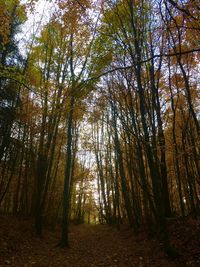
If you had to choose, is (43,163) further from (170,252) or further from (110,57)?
(170,252)

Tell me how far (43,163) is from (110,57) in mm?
6761

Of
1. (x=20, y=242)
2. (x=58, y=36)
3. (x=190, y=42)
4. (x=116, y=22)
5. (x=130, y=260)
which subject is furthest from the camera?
(x=58, y=36)

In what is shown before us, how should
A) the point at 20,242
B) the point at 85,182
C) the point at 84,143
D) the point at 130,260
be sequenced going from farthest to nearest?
the point at 85,182
the point at 84,143
the point at 20,242
the point at 130,260

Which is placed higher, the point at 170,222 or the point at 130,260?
the point at 170,222

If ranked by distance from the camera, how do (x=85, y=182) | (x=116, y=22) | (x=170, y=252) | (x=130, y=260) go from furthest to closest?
(x=85, y=182), (x=116, y=22), (x=130, y=260), (x=170, y=252)

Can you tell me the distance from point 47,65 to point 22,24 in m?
3.09

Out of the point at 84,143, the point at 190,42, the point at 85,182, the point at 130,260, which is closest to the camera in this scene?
the point at 130,260

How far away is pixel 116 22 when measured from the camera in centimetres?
823

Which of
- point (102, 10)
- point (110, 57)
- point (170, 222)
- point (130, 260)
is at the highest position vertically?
point (102, 10)

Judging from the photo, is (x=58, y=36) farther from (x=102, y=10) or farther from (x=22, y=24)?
(x=102, y=10)

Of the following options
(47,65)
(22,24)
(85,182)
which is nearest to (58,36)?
(47,65)

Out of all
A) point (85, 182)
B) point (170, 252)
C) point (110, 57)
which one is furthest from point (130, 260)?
point (85, 182)

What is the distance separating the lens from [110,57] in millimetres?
9625

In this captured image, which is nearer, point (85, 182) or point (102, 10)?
point (102, 10)
